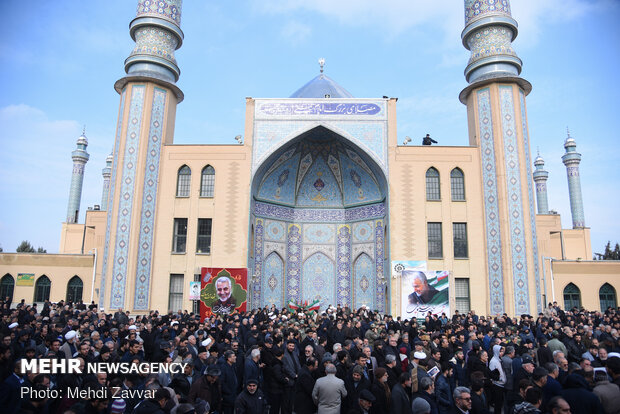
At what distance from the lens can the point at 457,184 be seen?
19141mm

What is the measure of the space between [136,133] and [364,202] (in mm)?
10709

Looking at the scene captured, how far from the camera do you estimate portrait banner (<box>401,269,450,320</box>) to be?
17172 millimetres

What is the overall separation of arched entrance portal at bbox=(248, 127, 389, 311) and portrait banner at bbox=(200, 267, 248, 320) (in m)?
2.25

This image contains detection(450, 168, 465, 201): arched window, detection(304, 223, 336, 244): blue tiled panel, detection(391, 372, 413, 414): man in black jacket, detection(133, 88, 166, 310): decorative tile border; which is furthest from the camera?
detection(304, 223, 336, 244): blue tiled panel

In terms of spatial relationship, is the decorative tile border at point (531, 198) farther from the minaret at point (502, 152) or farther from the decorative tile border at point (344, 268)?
the decorative tile border at point (344, 268)

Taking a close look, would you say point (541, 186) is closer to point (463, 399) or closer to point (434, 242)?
point (434, 242)

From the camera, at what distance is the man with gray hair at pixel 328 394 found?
5.21 meters

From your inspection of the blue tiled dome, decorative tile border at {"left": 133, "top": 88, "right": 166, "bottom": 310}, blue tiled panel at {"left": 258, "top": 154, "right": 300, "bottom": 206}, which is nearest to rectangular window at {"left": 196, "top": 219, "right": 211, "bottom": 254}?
decorative tile border at {"left": 133, "top": 88, "right": 166, "bottom": 310}

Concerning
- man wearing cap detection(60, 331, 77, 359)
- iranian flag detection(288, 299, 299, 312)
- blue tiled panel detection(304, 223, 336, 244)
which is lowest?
man wearing cap detection(60, 331, 77, 359)

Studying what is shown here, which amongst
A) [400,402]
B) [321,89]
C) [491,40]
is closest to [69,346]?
[400,402]

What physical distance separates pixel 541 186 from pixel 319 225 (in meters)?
21.4

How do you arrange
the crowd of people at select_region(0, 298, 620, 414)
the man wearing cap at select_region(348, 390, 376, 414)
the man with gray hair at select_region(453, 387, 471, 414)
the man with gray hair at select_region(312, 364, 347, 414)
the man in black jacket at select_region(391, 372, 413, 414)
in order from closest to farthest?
the crowd of people at select_region(0, 298, 620, 414) < the man with gray hair at select_region(453, 387, 471, 414) < the man wearing cap at select_region(348, 390, 376, 414) < the man in black jacket at select_region(391, 372, 413, 414) < the man with gray hair at select_region(312, 364, 347, 414)

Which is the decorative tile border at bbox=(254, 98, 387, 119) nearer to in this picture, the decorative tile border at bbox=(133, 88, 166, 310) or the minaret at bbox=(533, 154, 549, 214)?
the decorative tile border at bbox=(133, 88, 166, 310)

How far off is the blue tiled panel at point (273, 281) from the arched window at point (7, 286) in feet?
38.1
